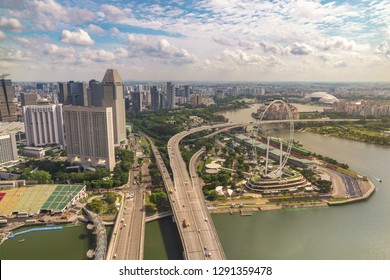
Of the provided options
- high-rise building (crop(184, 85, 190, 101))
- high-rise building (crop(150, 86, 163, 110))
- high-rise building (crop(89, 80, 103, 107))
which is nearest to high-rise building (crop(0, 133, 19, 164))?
high-rise building (crop(89, 80, 103, 107))

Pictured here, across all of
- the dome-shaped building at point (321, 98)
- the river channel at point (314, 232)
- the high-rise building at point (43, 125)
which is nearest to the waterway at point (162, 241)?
the river channel at point (314, 232)

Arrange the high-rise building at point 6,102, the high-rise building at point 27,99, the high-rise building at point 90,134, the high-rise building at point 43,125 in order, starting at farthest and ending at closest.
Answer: the high-rise building at point 27,99, the high-rise building at point 6,102, the high-rise building at point 43,125, the high-rise building at point 90,134

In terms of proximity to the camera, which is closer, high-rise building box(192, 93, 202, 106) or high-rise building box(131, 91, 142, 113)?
high-rise building box(131, 91, 142, 113)

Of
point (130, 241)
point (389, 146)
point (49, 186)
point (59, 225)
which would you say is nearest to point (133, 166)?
point (49, 186)

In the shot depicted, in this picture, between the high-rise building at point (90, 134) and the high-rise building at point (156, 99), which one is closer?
the high-rise building at point (90, 134)

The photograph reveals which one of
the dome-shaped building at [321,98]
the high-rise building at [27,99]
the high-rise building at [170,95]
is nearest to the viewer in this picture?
the high-rise building at [27,99]

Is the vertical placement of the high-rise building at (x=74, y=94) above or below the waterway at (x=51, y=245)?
above

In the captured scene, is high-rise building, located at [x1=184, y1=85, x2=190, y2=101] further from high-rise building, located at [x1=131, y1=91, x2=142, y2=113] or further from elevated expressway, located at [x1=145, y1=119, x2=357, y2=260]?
elevated expressway, located at [x1=145, y1=119, x2=357, y2=260]

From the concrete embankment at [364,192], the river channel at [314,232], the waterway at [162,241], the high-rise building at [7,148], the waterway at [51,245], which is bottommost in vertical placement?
the waterway at [51,245]

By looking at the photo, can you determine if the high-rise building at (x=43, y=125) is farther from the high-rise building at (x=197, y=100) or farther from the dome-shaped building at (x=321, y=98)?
the dome-shaped building at (x=321, y=98)
